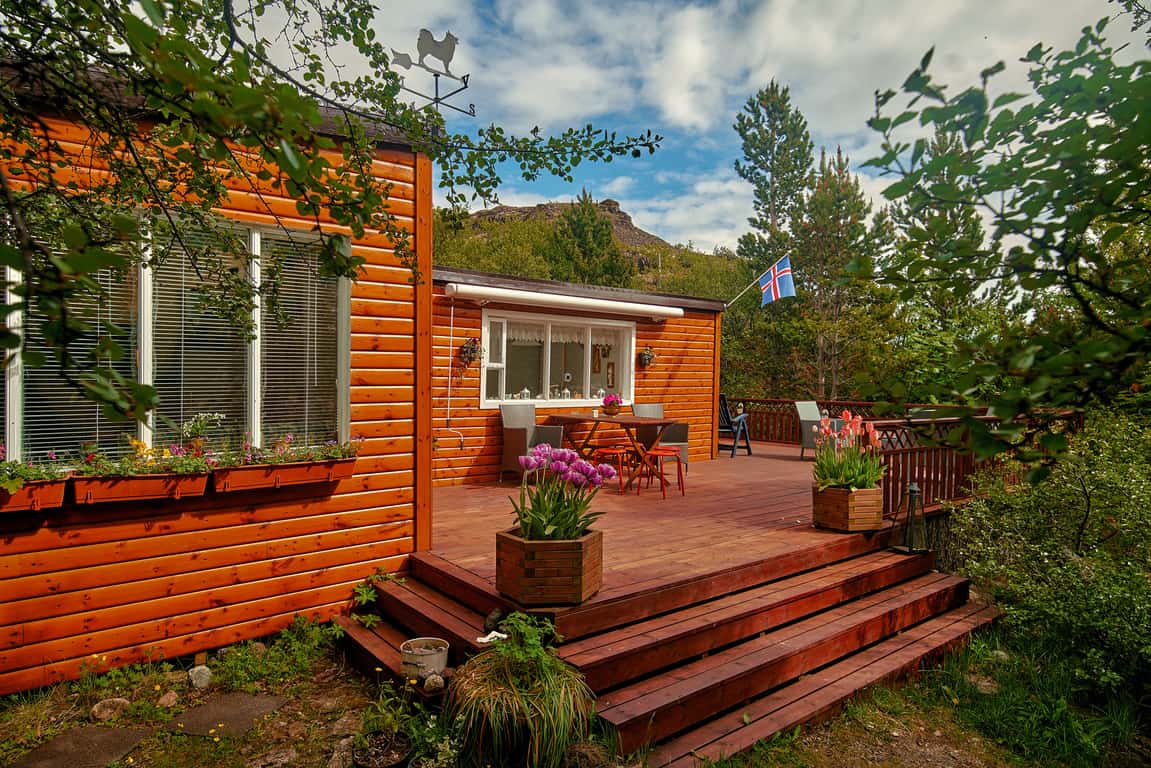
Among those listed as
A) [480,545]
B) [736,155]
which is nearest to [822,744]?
[480,545]

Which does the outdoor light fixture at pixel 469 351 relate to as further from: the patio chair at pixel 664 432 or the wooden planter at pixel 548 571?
the wooden planter at pixel 548 571

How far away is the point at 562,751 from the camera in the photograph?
8.70ft

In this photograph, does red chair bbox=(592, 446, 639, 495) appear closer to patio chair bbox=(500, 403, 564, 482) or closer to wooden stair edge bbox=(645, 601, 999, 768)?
patio chair bbox=(500, 403, 564, 482)

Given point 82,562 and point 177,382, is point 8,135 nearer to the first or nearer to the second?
point 177,382

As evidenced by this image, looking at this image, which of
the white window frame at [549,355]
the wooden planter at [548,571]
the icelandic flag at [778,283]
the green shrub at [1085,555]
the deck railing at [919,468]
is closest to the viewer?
the wooden planter at [548,571]

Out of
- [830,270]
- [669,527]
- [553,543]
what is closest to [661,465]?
[669,527]

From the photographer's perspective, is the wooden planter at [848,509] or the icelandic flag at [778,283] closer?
the wooden planter at [848,509]

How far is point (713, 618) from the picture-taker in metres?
3.56

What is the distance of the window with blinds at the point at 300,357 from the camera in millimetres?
3961

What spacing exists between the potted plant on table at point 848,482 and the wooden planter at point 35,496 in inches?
185

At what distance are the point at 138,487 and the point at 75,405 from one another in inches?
21.4

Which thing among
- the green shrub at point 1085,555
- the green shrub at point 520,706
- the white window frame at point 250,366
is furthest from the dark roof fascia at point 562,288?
the green shrub at point 1085,555

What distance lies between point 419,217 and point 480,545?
226 cm

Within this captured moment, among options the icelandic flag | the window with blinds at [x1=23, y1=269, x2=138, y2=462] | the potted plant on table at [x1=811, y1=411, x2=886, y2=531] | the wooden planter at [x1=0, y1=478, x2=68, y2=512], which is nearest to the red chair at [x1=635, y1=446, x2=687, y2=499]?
the potted plant on table at [x1=811, y1=411, x2=886, y2=531]
